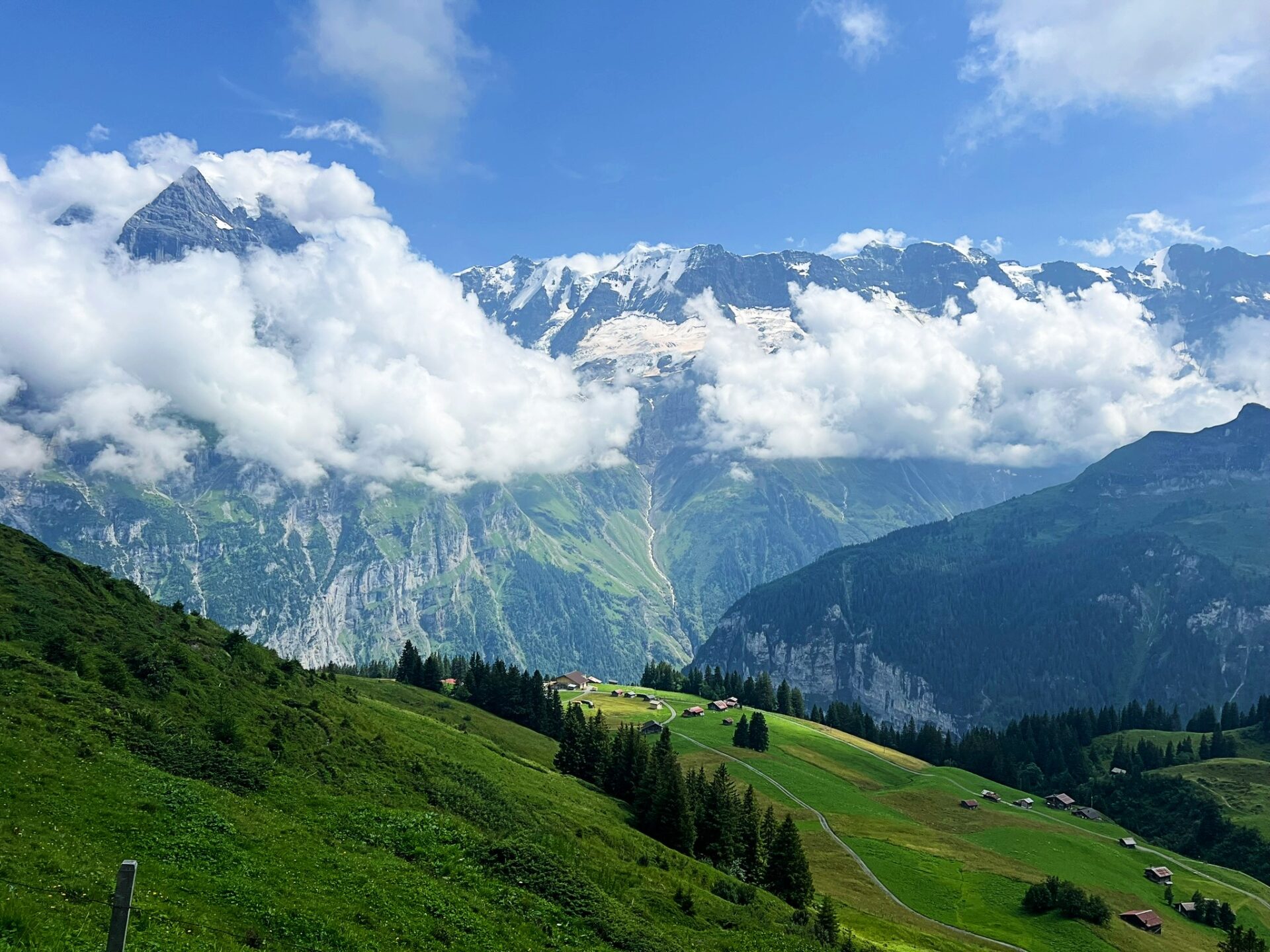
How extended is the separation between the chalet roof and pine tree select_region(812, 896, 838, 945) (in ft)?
205

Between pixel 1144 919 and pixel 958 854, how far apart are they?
24.1 meters

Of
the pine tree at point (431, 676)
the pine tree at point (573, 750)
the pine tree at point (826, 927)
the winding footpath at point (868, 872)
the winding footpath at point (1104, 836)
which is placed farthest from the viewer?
the pine tree at point (431, 676)

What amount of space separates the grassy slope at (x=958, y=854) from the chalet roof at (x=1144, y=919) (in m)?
1.69

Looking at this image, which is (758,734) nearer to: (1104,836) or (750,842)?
(1104,836)

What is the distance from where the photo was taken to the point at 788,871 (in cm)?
7819

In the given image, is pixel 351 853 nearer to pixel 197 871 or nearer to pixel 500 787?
pixel 197 871

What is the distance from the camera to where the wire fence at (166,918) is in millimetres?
26172

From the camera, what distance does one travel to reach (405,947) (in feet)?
108

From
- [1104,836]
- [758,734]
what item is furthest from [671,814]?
[1104,836]

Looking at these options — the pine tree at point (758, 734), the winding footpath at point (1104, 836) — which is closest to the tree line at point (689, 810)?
the pine tree at point (758, 734)

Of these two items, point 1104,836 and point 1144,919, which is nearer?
point 1144,919

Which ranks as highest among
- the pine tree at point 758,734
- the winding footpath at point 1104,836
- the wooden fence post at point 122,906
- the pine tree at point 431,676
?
the wooden fence post at point 122,906

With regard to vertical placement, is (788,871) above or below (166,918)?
below

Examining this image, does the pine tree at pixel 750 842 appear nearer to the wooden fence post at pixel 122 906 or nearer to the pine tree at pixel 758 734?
the wooden fence post at pixel 122 906
